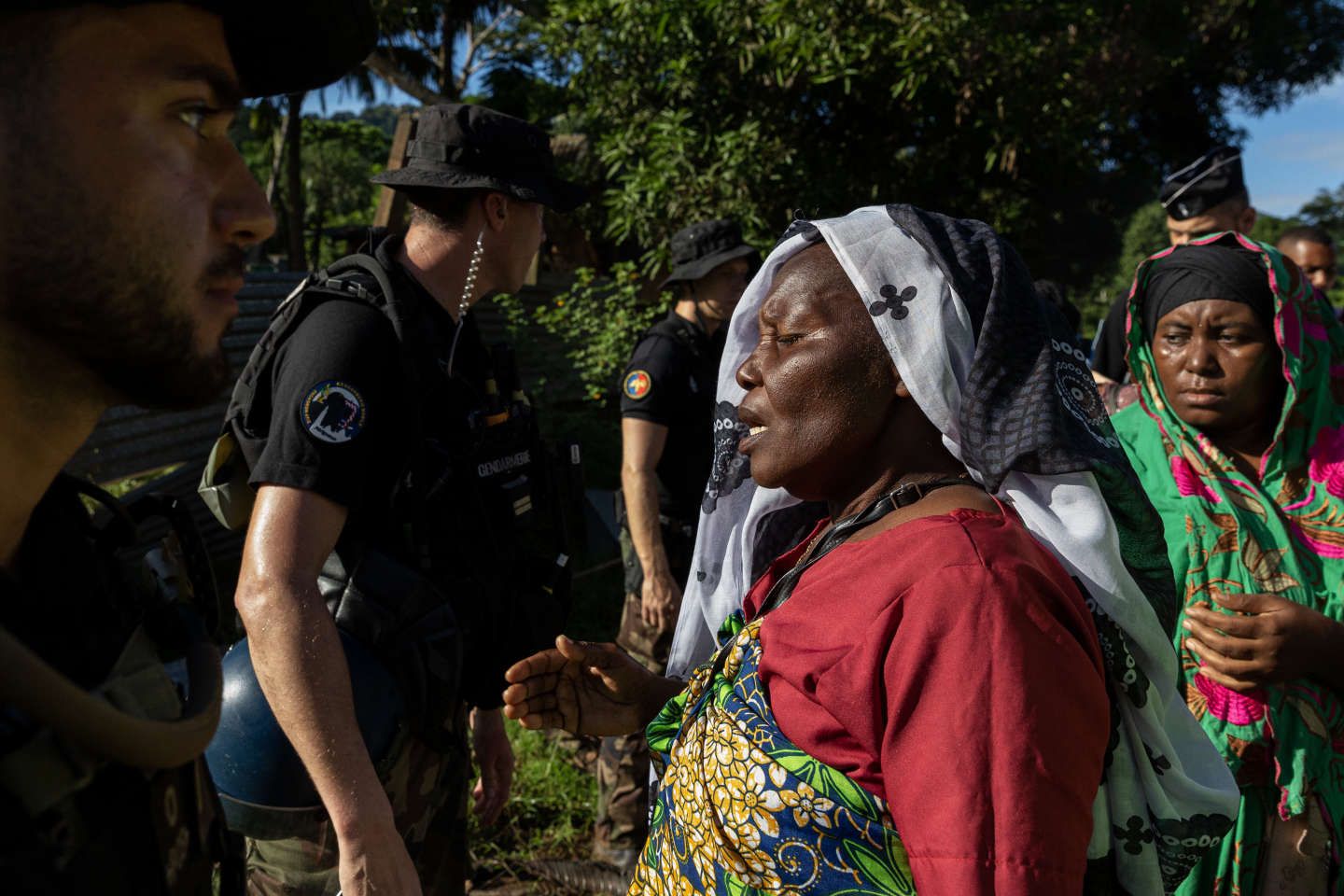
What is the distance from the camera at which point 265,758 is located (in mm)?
1820

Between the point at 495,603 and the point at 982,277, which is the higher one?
the point at 982,277

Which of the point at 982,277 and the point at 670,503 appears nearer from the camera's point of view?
the point at 982,277

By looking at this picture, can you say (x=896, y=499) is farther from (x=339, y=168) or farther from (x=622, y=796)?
(x=339, y=168)

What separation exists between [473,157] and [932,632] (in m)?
1.68

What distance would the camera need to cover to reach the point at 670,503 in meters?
4.04

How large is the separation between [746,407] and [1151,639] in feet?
2.28

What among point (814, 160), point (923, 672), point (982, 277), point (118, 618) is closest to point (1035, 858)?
point (923, 672)

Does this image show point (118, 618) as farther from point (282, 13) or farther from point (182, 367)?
point (282, 13)

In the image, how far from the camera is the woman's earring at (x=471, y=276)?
2.36 meters

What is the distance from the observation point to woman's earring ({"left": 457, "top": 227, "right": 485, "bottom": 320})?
2.36m

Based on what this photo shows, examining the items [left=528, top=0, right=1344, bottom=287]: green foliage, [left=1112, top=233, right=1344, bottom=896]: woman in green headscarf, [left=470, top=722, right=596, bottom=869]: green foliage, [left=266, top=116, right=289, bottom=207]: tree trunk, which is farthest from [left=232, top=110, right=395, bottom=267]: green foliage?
[left=1112, top=233, right=1344, bottom=896]: woman in green headscarf

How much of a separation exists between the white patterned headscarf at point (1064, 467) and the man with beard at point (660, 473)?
2.23 m

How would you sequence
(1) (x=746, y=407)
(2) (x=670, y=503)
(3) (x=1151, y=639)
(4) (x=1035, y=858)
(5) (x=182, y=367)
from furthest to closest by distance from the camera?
1. (2) (x=670, y=503)
2. (1) (x=746, y=407)
3. (3) (x=1151, y=639)
4. (4) (x=1035, y=858)
5. (5) (x=182, y=367)

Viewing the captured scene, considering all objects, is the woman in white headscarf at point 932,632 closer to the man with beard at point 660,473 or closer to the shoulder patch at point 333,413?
the shoulder patch at point 333,413
